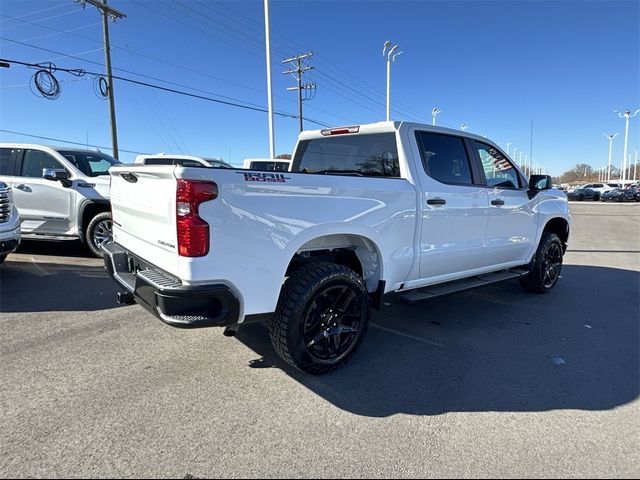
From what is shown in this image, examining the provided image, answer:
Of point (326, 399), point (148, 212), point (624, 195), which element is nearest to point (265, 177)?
point (148, 212)

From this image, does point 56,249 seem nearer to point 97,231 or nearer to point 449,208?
point 97,231

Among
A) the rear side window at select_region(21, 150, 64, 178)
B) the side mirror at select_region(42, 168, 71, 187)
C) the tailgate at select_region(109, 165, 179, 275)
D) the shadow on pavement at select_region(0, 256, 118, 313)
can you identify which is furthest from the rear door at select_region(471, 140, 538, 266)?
the rear side window at select_region(21, 150, 64, 178)

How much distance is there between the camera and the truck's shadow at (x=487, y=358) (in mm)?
3006

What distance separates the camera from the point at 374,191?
3.41 meters

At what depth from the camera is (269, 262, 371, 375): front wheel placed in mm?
3025

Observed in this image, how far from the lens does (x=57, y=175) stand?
22.9 ft

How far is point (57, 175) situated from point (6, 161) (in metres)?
1.51

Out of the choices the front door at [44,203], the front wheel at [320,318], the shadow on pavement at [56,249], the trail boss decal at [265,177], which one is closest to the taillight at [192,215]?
the trail boss decal at [265,177]

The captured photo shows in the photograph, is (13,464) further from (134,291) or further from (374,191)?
(374,191)

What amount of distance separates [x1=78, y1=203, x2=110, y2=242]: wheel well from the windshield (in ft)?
2.10

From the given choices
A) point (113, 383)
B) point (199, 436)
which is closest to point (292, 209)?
point (199, 436)

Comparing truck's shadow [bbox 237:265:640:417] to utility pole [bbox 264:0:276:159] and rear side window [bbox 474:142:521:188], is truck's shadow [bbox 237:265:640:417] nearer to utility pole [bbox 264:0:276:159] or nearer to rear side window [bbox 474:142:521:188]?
rear side window [bbox 474:142:521:188]

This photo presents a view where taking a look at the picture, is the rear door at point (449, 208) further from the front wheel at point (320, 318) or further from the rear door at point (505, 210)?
the front wheel at point (320, 318)

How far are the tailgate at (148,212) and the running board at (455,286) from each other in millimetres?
2191
